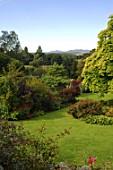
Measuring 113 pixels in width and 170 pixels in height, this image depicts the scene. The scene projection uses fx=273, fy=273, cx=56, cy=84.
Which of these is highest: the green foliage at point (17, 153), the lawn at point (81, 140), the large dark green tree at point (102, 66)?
the large dark green tree at point (102, 66)

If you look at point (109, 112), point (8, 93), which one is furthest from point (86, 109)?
point (8, 93)

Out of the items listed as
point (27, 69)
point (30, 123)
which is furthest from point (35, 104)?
point (27, 69)

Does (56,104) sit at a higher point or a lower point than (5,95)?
lower

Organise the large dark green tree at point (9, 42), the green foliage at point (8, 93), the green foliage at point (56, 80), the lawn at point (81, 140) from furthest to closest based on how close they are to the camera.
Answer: the large dark green tree at point (9, 42) < the green foliage at point (56, 80) < the green foliage at point (8, 93) < the lawn at point (81, 140)

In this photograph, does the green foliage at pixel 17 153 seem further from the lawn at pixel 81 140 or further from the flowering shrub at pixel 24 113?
the flowering shrub at pixel 24 113

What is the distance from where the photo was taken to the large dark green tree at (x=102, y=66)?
17.1 meters

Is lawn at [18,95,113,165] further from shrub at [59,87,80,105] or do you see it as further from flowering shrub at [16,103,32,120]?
shrub at [59,87,80,105]

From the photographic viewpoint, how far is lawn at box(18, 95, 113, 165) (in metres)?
8.69

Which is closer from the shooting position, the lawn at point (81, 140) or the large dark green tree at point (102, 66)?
the lawn at point (81, 140)

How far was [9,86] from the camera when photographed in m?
16.5

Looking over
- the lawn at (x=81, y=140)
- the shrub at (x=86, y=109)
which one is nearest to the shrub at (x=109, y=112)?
the shrub at (x=86, y=109)

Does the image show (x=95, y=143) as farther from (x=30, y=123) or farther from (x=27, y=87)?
(x=27, y=87)

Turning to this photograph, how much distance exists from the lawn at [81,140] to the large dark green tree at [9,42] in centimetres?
4588

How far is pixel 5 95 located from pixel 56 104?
5.02 m
